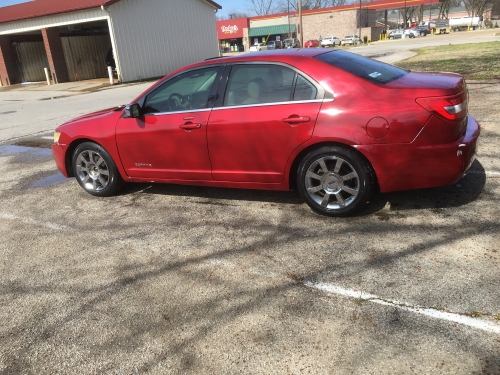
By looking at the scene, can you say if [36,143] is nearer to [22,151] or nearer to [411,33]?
[22,151]

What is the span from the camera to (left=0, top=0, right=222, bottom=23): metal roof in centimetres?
2398

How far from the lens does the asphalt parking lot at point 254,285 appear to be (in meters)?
2.62

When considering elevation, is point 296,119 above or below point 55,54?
below

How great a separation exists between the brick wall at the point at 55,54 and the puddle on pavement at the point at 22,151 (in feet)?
63.5

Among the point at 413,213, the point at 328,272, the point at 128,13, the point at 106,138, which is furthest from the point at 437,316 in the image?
the point at 128,13

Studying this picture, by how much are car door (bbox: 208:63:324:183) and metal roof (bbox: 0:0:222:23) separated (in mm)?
21696

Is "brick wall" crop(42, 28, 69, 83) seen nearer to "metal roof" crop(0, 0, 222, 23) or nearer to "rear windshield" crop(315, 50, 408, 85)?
"metal roof" crop(0, 0, 222, 23)

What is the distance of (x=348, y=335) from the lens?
271 centimetres

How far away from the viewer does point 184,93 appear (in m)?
4.91

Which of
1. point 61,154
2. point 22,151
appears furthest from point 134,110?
point 22,151

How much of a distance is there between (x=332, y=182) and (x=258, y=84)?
4.04 feet

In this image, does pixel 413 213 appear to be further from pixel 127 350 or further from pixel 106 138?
pixel 106 138

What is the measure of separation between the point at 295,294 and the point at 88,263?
1920 mm

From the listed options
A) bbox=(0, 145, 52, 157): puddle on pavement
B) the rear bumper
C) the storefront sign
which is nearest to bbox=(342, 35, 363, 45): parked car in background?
the storefront sign
